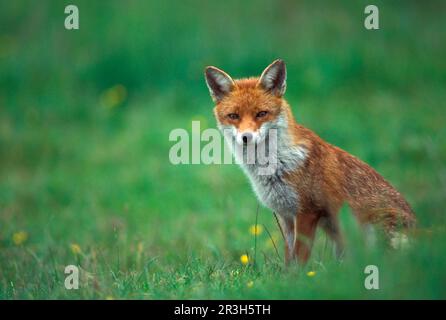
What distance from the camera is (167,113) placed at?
14.9 m

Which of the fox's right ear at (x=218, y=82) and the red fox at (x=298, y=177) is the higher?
the fox's right ear at (x=218, y=82)

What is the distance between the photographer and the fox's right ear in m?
6.82

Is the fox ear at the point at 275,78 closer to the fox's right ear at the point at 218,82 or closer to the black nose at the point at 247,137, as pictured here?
the fox's right ear at the point at 218,82

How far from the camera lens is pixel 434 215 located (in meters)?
6.41

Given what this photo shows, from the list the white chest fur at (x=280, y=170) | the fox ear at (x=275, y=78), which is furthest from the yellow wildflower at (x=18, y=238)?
the fox ear at (x=275, y=78)

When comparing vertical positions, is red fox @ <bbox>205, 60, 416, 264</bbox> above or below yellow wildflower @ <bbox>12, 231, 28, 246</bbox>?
above

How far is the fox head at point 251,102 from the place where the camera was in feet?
21.7

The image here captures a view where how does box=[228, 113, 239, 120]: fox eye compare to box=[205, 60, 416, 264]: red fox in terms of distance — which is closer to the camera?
box=[205, 60, 416, 264]: red fox

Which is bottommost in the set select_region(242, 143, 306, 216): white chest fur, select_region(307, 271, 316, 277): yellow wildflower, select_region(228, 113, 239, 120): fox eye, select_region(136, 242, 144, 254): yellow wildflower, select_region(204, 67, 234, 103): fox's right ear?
select_region(136, 242, 144, 254): yellow wildflower

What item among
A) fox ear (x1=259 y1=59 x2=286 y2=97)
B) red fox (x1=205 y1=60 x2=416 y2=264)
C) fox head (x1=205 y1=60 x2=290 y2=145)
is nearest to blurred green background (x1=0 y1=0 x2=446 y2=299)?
red fox (x1=205 y1=60 x2=416 y2=264)

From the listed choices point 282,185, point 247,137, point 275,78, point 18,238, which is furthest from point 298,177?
point 18,238

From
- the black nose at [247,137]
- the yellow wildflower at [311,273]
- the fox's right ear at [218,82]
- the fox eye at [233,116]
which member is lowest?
the yellow wildflower at [311,273]

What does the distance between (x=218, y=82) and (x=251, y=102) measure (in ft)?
1.43

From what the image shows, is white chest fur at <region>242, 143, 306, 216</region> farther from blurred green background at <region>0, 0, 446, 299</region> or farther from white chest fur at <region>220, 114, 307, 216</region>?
blurred green background at <region>0, 0, 446, 299</region>
